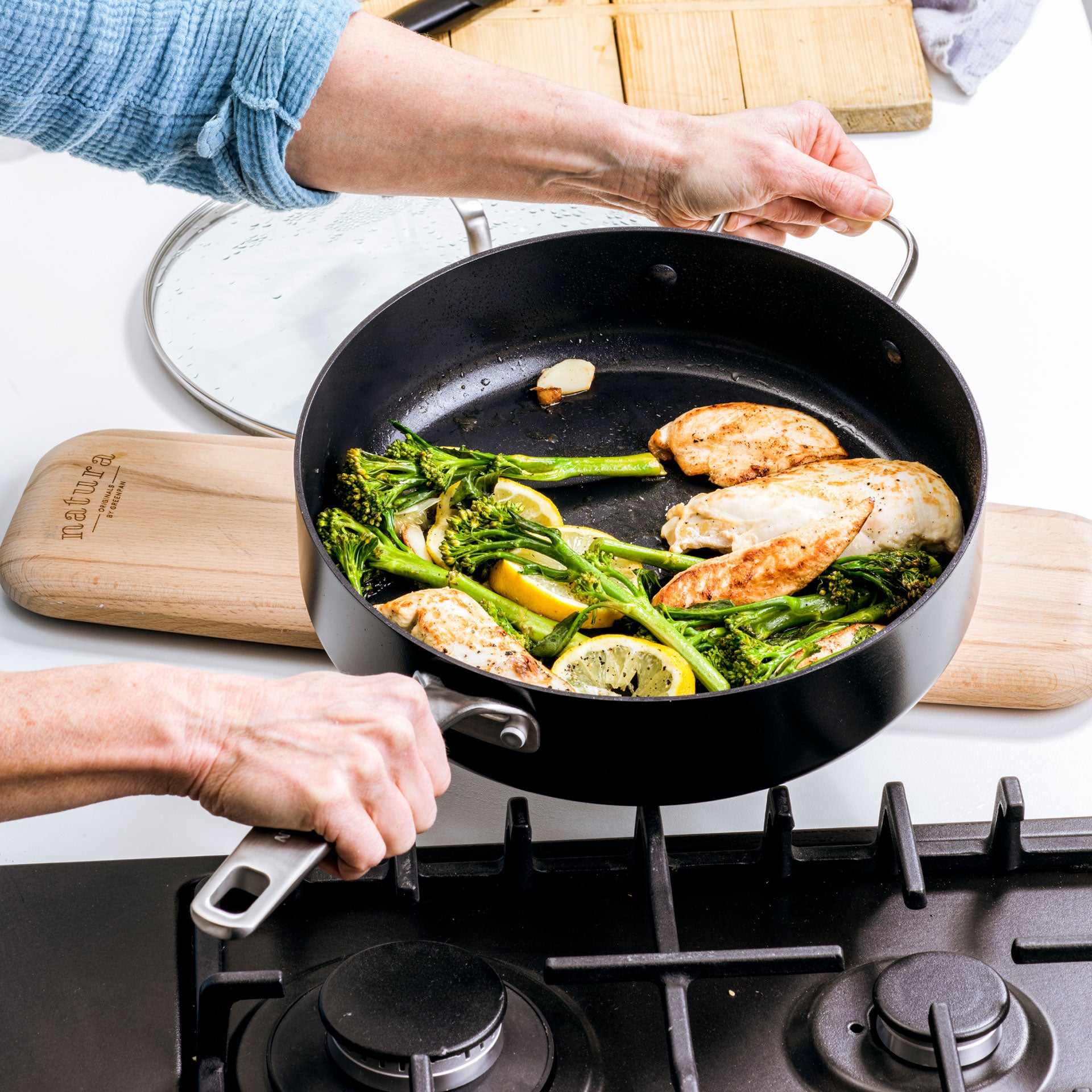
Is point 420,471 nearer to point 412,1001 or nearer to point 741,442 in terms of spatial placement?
point 741,442

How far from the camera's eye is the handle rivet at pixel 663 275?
1408 millimetres

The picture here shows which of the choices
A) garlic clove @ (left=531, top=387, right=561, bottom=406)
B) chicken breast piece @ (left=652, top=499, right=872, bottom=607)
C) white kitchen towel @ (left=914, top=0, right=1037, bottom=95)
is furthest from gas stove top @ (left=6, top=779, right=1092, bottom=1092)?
white kitchen towel @ (left=914, top=0, right=1037, bottom=95)

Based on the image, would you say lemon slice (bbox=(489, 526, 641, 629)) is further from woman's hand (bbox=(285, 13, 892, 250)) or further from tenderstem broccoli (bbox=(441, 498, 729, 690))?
woman's hand (bbox=(285, 13, 892, 250))

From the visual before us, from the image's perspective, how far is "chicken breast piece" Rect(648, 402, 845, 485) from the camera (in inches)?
49.9

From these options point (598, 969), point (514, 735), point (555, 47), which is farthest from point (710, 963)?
point (555, 47)

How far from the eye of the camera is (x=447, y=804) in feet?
3.67

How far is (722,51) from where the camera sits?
186cm

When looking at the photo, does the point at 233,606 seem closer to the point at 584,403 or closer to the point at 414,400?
the point at 414,400

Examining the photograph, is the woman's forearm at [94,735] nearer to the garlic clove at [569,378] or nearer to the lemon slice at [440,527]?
the lemon slice at [440,527]

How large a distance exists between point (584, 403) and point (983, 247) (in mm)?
698

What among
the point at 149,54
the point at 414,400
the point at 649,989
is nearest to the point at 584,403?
the point at 414,400

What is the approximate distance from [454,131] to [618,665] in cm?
67

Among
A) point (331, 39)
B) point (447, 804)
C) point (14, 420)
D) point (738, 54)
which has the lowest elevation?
point (447, 804)

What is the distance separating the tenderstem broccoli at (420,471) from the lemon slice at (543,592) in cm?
11
